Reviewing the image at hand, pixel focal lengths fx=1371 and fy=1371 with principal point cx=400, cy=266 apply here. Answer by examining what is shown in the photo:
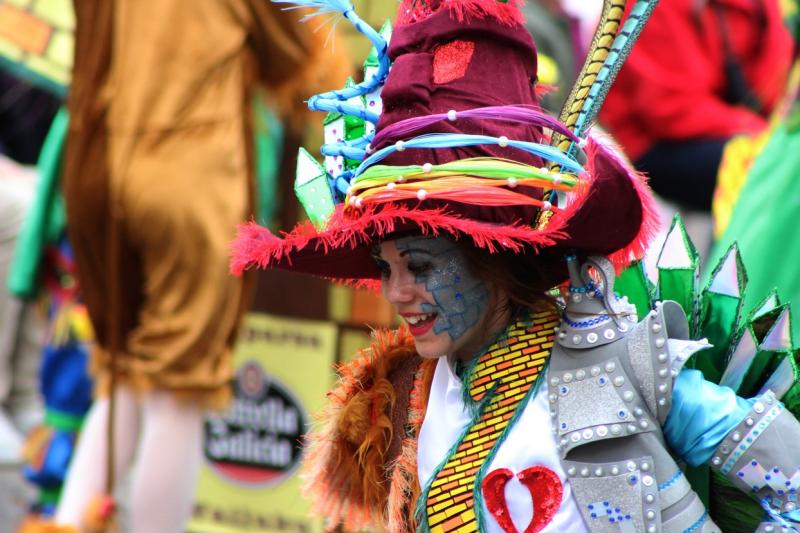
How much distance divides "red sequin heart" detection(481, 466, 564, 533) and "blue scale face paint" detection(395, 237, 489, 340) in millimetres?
269

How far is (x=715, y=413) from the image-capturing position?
2.29m

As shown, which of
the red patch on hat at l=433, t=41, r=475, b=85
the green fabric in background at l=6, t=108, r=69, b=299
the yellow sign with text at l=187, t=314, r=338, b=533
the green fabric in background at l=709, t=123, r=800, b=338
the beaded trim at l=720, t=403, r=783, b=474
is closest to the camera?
the beaded trim at l=720, t=403, r=783, b=474

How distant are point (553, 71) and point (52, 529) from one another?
2.62m

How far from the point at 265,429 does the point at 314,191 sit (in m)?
2.50

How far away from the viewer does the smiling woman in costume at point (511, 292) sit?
7.54ft

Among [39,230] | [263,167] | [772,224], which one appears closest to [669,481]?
[772,224]

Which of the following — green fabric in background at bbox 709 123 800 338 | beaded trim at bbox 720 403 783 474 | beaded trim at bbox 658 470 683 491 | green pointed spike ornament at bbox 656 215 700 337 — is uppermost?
green fabric in background at bbox 709 123 800 338

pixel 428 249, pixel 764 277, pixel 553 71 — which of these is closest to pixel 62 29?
pixel 553 71

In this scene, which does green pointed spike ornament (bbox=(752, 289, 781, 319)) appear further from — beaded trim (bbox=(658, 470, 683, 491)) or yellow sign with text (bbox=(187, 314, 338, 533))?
yellow sign with text (bbox=(187, 314, 338, 533))

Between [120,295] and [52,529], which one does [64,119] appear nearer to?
[120,295]

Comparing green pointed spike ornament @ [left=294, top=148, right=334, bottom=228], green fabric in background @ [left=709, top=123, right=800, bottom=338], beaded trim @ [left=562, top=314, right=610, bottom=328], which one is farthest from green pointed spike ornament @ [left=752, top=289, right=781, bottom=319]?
green fabric in background @ [left=709, top=123, right=800, bottom=338]

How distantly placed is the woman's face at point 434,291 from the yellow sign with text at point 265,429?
A: 241 centimetres

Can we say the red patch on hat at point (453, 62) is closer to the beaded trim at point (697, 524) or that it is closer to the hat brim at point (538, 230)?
the hat brim at point (538, 230)

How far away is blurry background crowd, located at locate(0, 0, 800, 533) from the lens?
13.9ft
